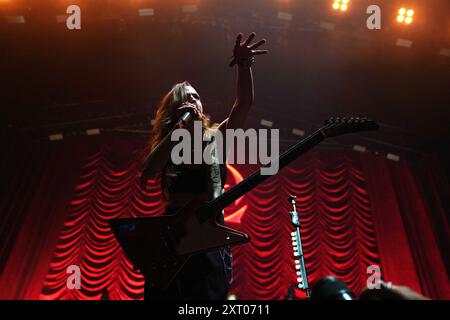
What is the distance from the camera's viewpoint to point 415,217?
599cm

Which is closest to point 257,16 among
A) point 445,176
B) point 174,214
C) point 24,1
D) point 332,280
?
point 24,1

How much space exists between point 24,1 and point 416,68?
603cm

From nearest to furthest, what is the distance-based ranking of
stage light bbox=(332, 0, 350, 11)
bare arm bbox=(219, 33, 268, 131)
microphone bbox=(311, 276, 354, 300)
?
microphone bbox=(311, 276, 354, 300) < bare arm bbox=(219, 33, 268, 131) < stage light bbox=(332, 0, 350, 11)

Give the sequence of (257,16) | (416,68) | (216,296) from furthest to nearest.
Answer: (416,68)
(257,16)
(216,296)

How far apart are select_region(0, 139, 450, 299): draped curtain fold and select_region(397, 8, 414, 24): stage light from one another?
249 cm

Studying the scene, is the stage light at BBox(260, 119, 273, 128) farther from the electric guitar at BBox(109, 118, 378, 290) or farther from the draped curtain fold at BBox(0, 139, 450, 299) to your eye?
the electric guitar at BBox(109, 118, 378, 290)

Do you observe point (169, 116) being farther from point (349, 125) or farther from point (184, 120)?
point (349, 125)

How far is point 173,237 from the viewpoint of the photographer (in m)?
1.30

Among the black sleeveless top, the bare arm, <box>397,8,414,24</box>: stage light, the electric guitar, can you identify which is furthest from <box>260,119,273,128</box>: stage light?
the electric guitar

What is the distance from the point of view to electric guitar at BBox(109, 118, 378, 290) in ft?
4.08

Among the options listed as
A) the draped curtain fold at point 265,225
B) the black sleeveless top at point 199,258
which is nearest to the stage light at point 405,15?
the draped curtain fold at point 265,225

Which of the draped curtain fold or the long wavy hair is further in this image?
the draped curtain fold

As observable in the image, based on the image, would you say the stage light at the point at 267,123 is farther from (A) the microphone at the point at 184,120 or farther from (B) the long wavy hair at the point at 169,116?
(A) the microphone at the point at 184,120
